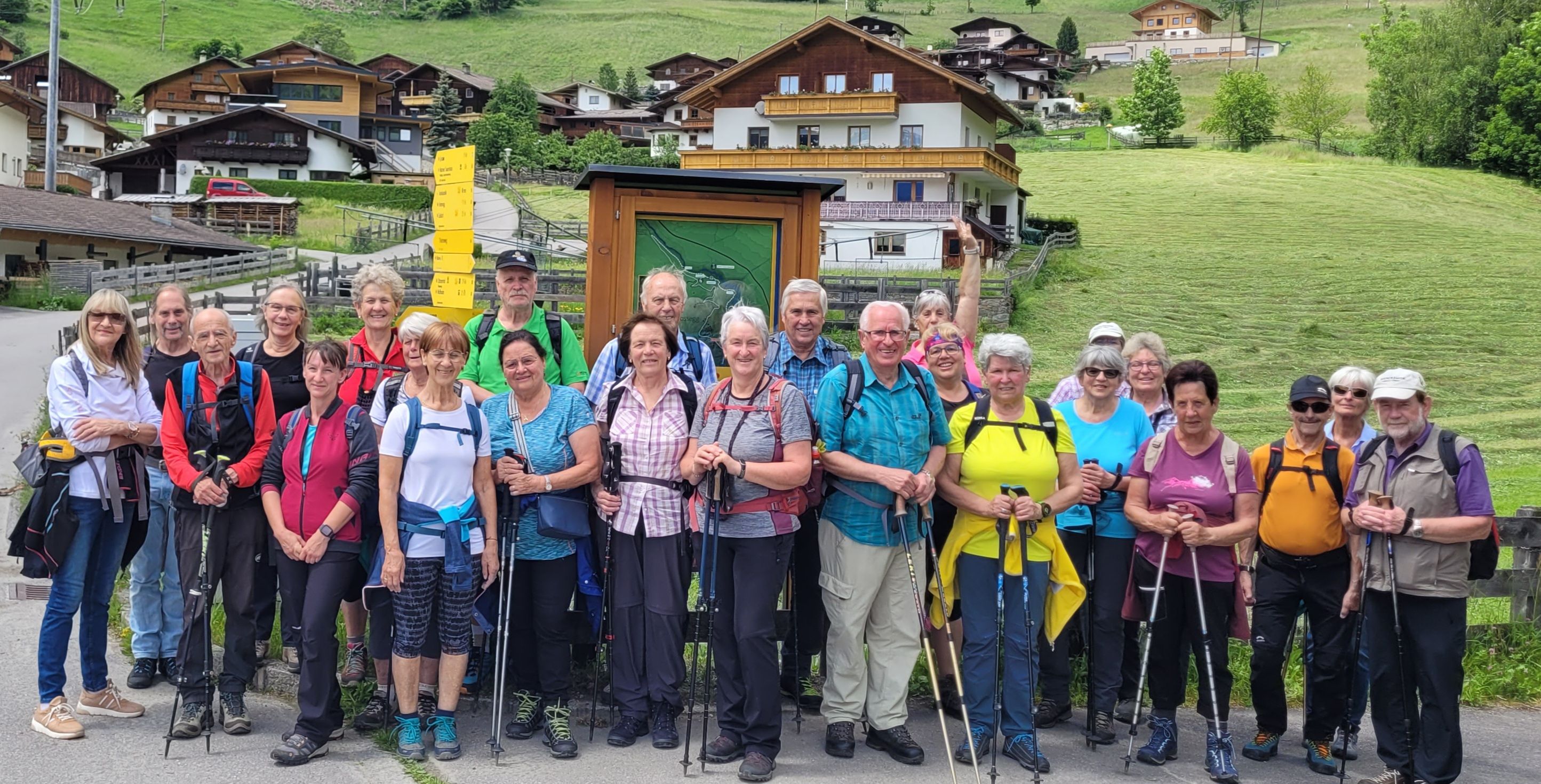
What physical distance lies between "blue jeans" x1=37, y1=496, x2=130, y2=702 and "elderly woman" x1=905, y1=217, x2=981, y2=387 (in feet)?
13.3

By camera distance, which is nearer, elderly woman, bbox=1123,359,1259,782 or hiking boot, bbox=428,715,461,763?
hiking boot, bbox=428,715,461,763

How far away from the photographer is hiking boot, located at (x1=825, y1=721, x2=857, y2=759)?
588 centimetres

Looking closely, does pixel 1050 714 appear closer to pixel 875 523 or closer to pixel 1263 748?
pixel 1263 748

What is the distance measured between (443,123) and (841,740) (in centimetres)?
7636

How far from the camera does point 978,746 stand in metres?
5.90

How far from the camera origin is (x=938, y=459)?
586 cm

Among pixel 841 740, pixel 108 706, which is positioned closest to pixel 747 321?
pixel 841 740

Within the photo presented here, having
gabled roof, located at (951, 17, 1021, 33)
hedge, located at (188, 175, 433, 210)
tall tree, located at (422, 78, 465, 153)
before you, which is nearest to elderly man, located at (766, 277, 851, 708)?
hedge, located at (188, 175, 433, 210)

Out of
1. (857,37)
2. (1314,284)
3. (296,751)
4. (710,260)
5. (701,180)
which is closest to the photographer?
(296,751)

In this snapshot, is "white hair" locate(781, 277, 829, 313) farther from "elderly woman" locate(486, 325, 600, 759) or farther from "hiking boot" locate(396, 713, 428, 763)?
"hiking boot" locate(396, 713, 428, 763)

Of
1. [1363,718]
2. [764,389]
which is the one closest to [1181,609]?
[1363,718]

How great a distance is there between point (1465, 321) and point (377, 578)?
95.3 feet

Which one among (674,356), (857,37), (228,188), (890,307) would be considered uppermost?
(857,37)

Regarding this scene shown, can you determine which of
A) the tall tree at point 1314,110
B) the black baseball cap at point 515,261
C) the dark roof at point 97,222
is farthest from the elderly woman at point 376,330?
A: the tall tree at point 1314,110
